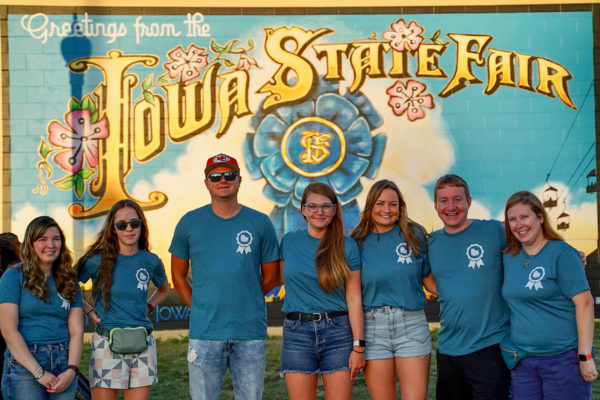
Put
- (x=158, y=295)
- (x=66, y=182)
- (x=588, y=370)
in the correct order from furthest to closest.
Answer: (x=66, y=182) → (x=158, y=295) → (x=588, y=370)

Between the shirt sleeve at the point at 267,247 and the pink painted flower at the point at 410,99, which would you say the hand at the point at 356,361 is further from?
the pink painted flower at the point at 410,99

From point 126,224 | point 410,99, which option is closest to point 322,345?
point 126,224

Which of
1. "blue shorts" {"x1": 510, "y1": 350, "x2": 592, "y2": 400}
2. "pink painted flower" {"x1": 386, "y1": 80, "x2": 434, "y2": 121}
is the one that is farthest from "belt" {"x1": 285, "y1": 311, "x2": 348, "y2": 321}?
"pink painted flower" {"x1": 386, "y1": 80, "x2": 434, "y2": 121}

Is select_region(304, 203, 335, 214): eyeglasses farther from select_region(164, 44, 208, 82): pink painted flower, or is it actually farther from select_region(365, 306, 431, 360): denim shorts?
select_region(164, 44, 208, 82): pink painted flower

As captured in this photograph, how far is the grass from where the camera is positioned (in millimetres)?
7332

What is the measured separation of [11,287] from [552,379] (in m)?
3.10

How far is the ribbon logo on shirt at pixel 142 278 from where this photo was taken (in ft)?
15.6

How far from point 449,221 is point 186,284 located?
5.77 feet

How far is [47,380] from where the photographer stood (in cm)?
430

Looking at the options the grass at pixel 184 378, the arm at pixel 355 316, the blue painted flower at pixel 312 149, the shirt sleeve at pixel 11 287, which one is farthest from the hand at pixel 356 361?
the blue painted flower at pixel 312 149

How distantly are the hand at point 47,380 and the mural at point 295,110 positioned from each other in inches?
209

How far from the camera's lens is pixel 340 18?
384 inches

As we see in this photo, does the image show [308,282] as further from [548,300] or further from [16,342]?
[16,342]

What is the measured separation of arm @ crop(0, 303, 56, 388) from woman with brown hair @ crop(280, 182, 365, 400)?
1.39m
